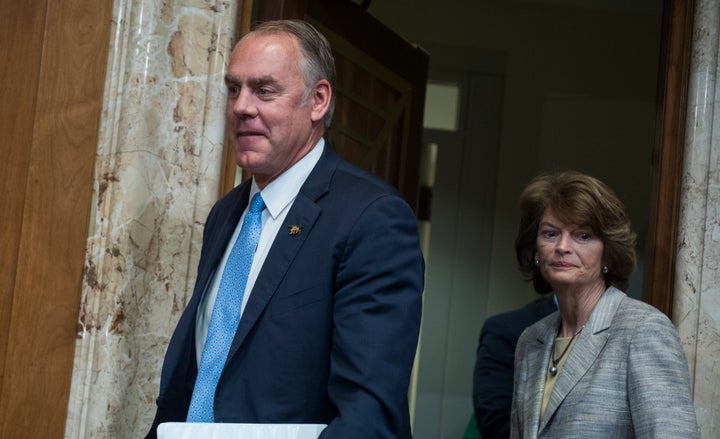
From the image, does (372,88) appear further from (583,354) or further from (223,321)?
(223,321)

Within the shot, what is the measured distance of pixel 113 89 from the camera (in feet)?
11.9

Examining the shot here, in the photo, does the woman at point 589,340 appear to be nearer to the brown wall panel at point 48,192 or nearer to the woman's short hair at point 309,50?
the woman's short hair at point 309,50

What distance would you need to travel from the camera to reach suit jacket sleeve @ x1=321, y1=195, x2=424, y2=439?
7.11 ft

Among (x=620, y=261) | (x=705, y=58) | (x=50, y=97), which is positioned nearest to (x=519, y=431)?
(x=620, y=261)

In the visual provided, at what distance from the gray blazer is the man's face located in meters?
0.99

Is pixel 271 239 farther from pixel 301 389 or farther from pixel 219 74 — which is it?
pixel 219 74

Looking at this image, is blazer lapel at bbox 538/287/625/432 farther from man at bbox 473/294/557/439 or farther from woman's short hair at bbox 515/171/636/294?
man at bbox 473/294/557/439

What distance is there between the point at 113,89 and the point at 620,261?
1.72m

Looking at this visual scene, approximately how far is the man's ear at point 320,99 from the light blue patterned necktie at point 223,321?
0.28 m

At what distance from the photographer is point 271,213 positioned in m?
2.57

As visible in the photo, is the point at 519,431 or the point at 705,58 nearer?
the point at 519,431

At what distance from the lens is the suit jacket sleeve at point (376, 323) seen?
2166 millimetres

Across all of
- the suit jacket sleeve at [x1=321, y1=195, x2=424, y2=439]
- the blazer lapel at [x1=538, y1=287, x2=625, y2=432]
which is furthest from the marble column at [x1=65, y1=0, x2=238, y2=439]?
the suit jacket sleeve at [x1=321, y1=195, x2=424, y2=439]

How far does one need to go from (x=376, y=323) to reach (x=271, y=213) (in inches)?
19.2
